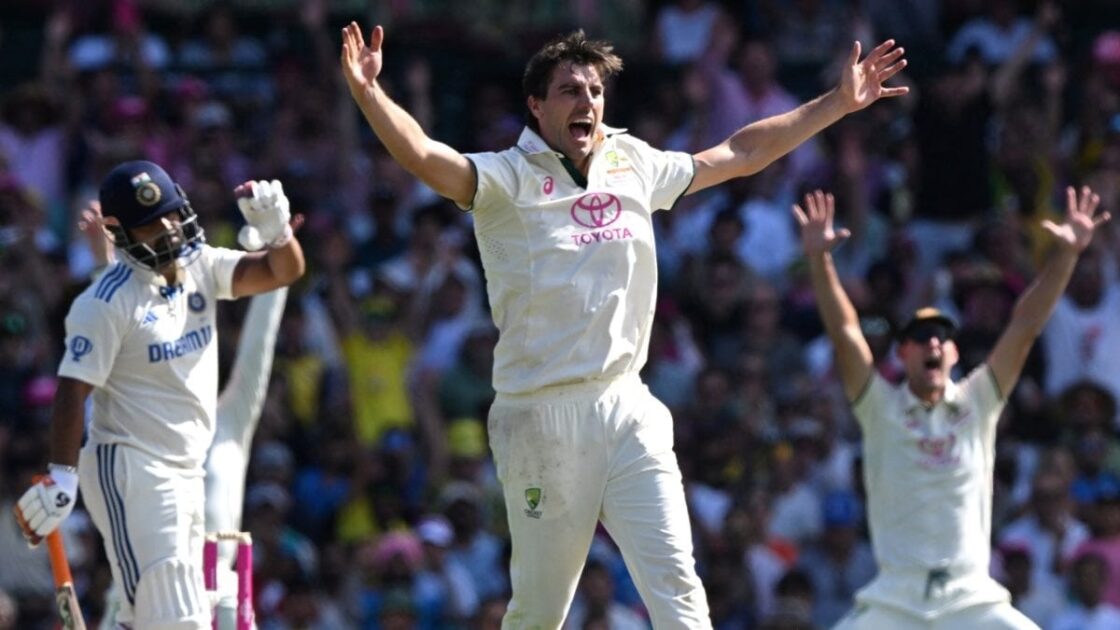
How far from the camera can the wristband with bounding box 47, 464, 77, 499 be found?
387 inches

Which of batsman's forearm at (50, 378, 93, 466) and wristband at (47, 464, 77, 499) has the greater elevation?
batsman's forearm at (50, 378, 93, 466)

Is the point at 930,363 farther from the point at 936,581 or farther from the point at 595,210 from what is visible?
the point at 595,210

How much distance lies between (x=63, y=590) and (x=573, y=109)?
3.02 meters

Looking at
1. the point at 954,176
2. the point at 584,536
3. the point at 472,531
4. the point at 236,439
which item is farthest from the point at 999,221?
the point at 584,536

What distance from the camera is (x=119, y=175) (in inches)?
397

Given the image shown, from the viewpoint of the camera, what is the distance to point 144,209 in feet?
32.9

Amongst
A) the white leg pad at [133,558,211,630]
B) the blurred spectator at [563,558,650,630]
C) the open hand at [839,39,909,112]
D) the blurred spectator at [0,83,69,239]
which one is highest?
the blurred spectator at [0,83,69,239]

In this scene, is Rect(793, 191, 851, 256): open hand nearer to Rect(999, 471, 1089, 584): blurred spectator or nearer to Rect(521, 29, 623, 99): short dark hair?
Rect(521, 29, 623, 99): short dark hair

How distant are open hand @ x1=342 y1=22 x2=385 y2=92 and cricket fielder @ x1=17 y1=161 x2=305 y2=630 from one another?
4.24 ft

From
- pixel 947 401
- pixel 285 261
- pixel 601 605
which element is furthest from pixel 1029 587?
pixel 285 261

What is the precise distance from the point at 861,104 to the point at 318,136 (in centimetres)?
807

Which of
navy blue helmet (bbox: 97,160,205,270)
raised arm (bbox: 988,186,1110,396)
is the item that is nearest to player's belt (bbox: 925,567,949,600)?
raised arm (bbox: 988,186,1110,396)

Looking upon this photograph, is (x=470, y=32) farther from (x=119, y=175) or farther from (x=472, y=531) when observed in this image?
(x=119, y=175)

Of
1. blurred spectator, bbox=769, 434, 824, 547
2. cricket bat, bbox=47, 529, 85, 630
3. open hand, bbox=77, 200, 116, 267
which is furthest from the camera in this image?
blurred spectator, bbox=769, 434, 824, 547
